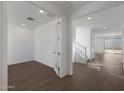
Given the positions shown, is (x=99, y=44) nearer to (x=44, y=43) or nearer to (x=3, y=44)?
(x=44, y=43)

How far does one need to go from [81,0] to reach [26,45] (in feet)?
16.1

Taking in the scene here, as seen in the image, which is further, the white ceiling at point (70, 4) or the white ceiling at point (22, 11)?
the white ceiling at point (22, 11)

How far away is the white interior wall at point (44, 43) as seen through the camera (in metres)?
4.53

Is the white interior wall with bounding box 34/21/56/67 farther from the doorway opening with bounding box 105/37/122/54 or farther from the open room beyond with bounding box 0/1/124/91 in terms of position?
the doorway opening with bounding box 105/37/122/54

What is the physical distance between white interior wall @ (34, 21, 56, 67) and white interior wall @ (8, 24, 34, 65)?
1.42 feet

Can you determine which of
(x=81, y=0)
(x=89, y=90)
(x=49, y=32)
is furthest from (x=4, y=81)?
(x=49, y=32)

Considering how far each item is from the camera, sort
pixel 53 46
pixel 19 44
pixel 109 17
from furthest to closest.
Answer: pixel 19 44 < pixel 109 17 < pixel 53 46

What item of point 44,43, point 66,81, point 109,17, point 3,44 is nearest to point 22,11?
point 44,43

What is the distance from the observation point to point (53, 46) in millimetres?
4051

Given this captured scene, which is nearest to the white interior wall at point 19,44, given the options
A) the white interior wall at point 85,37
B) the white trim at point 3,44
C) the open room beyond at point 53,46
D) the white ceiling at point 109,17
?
the open room beyond at point 53,46

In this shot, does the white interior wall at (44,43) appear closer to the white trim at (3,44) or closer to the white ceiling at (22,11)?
the white ceiling at (22,11)

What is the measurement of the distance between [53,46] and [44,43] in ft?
4.56

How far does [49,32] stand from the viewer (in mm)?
4734

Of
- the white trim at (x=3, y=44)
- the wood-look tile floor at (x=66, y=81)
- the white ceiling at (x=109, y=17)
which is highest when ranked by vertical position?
the white ceiling at (x=109, y=17)
